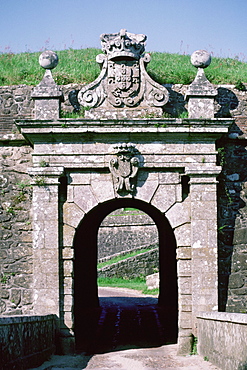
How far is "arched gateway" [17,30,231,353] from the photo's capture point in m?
8.38

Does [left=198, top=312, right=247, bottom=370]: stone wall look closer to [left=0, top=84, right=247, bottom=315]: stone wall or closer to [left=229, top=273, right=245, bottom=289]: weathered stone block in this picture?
[left=229, top=273, right=245, bottom=289]: weathered stone block

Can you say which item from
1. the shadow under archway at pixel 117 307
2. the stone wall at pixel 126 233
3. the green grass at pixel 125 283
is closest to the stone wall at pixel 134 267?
the green grass at pixel 125 283

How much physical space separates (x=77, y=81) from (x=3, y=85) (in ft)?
4.34

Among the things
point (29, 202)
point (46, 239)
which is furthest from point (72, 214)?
point (29, 202)

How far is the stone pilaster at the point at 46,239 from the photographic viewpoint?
327 inches

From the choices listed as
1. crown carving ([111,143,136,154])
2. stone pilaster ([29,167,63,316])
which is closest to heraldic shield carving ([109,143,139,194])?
crown carving ([111,143,136,154])

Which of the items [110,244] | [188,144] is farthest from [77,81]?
[110,244]

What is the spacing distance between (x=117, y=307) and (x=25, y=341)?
874 cm

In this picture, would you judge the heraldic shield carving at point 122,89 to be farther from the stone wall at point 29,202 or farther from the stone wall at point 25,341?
the stone wall at point 25,341

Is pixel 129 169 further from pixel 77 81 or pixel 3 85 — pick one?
pixel 3 85

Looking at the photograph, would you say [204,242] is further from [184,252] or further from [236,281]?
[236,281]

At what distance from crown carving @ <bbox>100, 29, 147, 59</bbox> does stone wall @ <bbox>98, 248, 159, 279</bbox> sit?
14404 millimetres

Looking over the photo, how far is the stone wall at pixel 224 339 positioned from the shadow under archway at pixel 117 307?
2059mm

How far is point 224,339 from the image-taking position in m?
6.33
